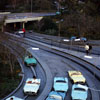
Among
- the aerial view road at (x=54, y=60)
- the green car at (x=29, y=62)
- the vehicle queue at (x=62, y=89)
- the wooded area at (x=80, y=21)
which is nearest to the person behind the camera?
the vehicle queue at (x=62, y=89)

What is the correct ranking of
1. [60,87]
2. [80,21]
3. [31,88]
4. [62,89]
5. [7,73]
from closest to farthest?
[62,89]
[31,88]
[60,87]
[7,73]
[80,21]

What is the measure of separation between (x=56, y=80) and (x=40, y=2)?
5575cm

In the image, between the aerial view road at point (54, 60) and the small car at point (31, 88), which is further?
the aerial view road at point (54, 60)

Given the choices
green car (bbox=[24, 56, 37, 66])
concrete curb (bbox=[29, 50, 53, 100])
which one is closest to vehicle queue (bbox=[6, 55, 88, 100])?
concrete curb (bbox=[29, 50, 53, 100])

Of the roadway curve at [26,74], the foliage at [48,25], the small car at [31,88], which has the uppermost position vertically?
the foliage at [48,25]

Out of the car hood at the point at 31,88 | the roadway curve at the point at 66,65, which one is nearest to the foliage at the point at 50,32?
the roadway curve at the point at 66,65

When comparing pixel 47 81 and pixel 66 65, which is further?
pixel 66 65

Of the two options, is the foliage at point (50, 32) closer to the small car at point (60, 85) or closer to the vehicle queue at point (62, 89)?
the vehicle queue at point (62, 89)

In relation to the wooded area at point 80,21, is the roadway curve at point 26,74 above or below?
below

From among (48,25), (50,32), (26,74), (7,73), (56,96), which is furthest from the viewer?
(48,25)

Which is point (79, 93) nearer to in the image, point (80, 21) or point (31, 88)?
point (31, 88)

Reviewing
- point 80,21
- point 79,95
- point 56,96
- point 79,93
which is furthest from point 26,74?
point 80,21

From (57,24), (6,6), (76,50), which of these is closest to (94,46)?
(76,50)

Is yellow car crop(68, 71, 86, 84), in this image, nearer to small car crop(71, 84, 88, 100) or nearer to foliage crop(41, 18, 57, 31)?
Answer: small car crop(71, 84, 88, 100)
